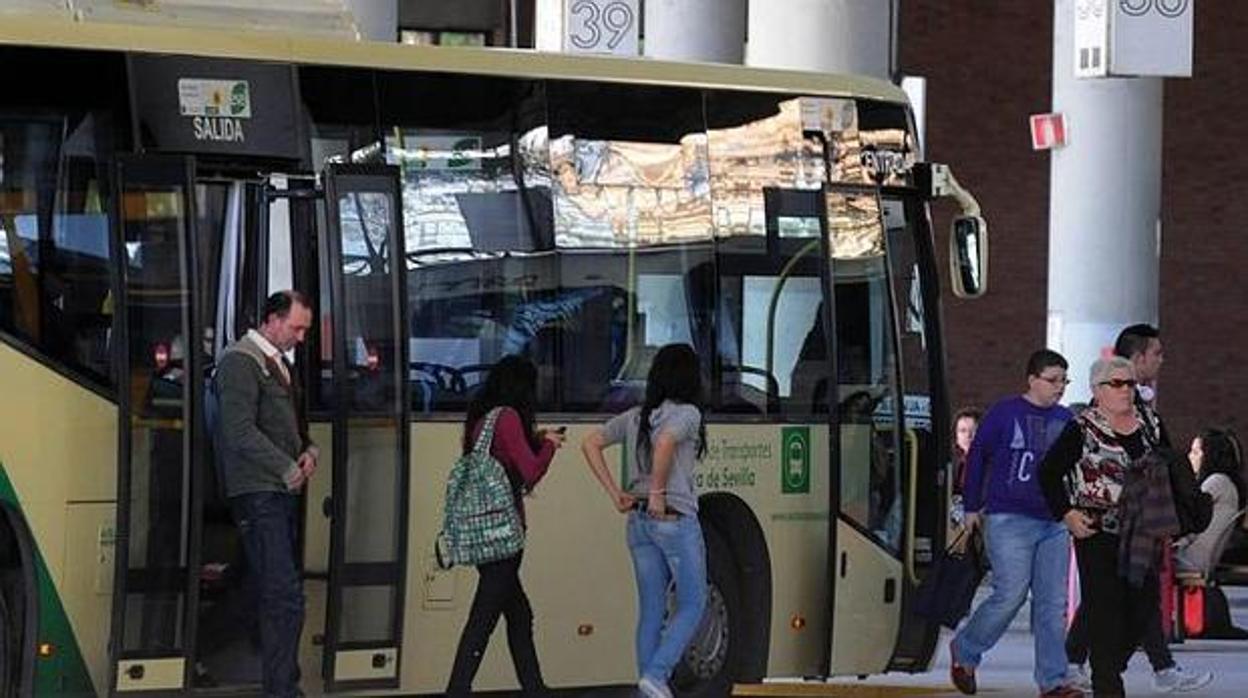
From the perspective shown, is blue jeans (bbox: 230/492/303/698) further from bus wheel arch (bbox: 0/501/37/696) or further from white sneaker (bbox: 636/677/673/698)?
white sneaker (bbox: 636/677/673/698)

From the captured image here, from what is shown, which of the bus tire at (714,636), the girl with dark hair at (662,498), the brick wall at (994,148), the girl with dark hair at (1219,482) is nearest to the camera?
the girl with dark hair at (662,498)

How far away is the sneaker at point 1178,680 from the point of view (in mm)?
15641

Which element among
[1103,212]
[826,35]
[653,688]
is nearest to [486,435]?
[653,688]

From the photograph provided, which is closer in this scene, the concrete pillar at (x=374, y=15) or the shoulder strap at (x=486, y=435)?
the shoulder strap at (x=486, y=435)

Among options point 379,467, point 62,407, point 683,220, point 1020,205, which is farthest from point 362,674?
point 1020,205

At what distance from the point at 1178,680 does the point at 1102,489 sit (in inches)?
80.7

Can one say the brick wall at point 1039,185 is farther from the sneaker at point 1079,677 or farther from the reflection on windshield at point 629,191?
the reflection on windshield at point 629,191

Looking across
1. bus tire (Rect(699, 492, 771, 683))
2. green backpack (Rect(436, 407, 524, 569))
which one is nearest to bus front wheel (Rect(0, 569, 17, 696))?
green backpack (Rect(436, 407, 524, 569))

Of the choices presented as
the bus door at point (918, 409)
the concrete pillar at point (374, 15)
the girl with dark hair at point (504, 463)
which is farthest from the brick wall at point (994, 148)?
the girl with dark hair at point (504, 463)

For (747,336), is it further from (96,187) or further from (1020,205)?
(1020,205)

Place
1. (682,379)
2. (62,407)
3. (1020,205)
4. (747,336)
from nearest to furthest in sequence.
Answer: (62,407)
(682,379)
(747,336)
(1020,205)

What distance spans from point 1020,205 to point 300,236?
21.9 metres

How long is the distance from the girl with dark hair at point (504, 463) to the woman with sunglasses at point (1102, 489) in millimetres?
2533

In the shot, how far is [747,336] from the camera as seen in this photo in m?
14.1
